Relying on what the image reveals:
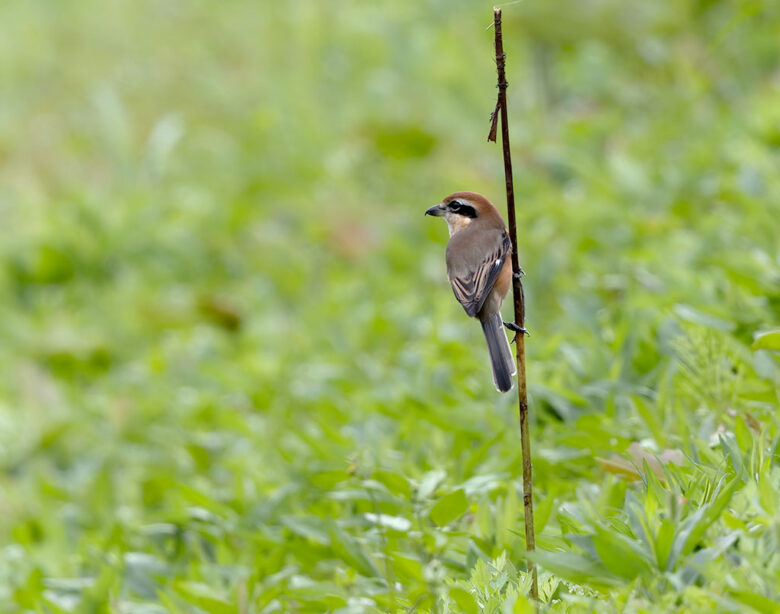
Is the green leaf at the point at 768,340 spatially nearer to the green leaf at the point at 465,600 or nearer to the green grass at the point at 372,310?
the green grass at the point at 372,310

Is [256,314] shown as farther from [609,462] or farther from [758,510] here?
[758,510]

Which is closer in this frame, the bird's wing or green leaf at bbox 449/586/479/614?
green leaf at bbox 449/586/479/614

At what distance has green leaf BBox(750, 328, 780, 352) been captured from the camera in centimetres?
265

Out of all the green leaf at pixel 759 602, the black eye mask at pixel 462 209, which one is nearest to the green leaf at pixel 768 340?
the black eye mask at pixel 462 209

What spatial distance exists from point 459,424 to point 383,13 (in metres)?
6.23

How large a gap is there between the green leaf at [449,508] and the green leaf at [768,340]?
903mm

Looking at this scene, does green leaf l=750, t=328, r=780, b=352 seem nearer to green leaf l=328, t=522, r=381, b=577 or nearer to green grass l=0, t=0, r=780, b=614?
green grass l=0, t=0, r=780, b=614

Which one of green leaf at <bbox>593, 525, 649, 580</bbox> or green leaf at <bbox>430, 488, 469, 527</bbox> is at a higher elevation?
green leaf at <bbox>593, 525, 649, 580</bbox>

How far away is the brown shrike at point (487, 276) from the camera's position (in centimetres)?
237

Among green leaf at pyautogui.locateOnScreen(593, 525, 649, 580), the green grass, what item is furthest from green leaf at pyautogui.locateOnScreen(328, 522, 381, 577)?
green leaf at pyautogui.locateOnScreen(593, 525, 649, 580)

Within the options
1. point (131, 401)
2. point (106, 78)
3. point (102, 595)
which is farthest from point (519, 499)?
point (106, 78)

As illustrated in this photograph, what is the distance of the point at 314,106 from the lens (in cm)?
818

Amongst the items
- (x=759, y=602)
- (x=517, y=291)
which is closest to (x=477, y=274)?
(x=517, y=291)

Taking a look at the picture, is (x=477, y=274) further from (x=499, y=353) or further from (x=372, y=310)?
(x=372, y=310)
